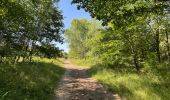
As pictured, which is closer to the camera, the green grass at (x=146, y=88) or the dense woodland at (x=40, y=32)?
the green grass at (x=146, y=88)

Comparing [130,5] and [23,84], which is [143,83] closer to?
[130,5]

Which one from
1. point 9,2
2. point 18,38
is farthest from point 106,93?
point 18,38

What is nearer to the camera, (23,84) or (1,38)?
(23,84)

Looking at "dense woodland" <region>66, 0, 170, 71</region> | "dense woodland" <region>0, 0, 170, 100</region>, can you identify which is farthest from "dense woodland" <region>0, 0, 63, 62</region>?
"dense woodland" <region>66, 0, 170, 71</region>

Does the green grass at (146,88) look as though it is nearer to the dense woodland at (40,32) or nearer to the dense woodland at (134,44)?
the dense woodland at (134,44)

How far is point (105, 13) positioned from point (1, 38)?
9449mm

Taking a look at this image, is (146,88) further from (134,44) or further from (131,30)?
(134,44)

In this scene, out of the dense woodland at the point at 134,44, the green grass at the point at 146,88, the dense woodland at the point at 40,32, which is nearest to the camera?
the green grass at the point at 146,88

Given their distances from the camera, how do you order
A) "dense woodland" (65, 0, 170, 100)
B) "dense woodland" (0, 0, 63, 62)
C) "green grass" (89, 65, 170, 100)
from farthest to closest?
"dense woodland" (0, 0, 63, 62) < "dense woodland" (65, 0, 170, 100) < "green grass" (89, 65, 170, 100)

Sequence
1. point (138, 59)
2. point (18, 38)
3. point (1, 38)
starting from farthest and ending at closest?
point (138, 59) → point (18, 38) → point (1, 38)

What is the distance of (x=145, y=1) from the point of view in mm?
14367

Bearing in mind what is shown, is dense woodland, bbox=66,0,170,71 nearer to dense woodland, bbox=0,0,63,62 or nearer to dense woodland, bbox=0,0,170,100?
dense woodland, bbox=0,0,170,100

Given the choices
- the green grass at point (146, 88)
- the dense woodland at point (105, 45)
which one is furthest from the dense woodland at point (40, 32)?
the green grass at point (146, 88)

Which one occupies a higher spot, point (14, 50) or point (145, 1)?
point (145, 1)
